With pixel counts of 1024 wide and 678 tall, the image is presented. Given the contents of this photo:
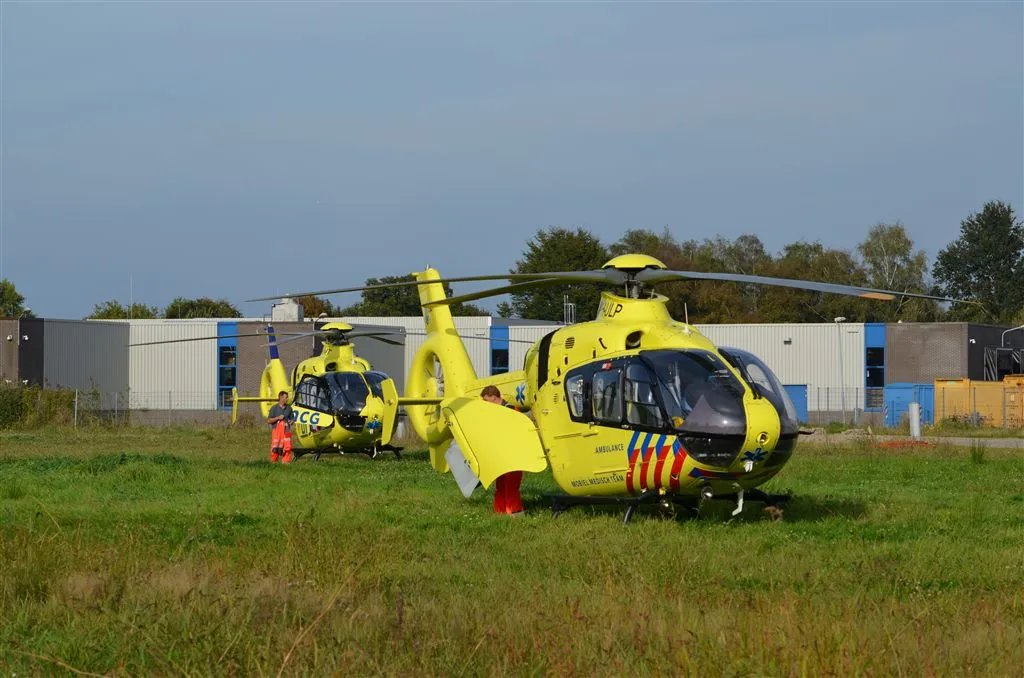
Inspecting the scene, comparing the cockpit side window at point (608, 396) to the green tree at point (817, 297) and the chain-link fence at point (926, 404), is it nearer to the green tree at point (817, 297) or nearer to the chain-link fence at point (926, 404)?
the chain-link fence at point (926, 404)

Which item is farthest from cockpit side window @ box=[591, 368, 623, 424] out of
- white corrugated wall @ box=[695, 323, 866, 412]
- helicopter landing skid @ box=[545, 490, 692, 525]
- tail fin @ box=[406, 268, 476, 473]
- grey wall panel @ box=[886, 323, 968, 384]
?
grey wall panel @ box=[886, 323, 968, 384]

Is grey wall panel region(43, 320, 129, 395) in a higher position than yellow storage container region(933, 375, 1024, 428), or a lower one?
higher

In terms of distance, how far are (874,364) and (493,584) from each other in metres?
51.5

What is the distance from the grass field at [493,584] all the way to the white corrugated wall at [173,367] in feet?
125

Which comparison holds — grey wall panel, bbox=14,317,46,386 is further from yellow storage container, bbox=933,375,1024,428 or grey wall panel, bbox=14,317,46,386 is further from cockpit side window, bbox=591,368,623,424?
cockpit side window, bbox=591,368,623,424

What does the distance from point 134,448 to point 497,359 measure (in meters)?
30.8

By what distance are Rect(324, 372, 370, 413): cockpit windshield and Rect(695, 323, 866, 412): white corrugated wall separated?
31.4m

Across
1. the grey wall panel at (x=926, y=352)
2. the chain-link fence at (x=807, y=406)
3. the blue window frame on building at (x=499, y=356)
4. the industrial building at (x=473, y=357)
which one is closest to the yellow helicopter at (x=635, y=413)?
the chain-link fence at (x=807, y=406)

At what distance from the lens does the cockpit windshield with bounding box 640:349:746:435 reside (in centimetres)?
1351

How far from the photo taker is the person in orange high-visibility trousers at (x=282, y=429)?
27.7 metres

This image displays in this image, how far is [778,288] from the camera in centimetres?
8775

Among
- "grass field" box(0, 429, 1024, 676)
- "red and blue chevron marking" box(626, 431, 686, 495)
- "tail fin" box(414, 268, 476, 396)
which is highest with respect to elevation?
"tail fin" box(414, 268, 476, 396)

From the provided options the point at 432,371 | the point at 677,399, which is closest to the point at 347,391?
the point at 432,371

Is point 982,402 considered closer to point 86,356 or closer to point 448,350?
point 448,350
